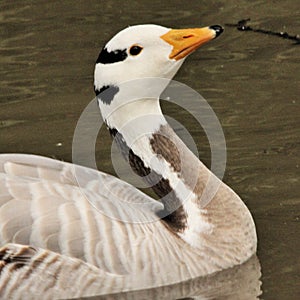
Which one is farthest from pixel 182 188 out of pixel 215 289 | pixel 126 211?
pixel 215 289

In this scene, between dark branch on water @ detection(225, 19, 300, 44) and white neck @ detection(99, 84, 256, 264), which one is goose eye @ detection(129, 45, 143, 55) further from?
dark branch on water @ detection(225, 19, 300, 44)

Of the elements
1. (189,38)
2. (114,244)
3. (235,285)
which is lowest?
(235,285)

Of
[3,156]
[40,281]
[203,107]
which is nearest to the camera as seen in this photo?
[40,281]

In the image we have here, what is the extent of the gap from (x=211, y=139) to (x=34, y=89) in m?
2.05

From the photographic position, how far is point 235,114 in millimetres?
10180

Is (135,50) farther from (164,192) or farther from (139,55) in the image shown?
(164,192)

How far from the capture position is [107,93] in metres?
7.65

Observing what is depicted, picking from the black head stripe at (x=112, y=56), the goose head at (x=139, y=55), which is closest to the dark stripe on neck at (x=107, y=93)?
the goose head at (x=139, y=55)

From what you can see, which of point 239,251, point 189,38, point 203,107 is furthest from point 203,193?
point 203,107

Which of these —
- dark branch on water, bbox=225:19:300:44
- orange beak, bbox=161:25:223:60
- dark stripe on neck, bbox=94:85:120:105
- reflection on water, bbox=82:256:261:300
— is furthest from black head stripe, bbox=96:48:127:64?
dark branch on water, bbox=225:19:300:44

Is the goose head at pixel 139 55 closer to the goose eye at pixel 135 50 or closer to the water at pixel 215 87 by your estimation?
the goose eye at pixel 135 50

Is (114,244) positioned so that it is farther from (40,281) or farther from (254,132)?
(254,132)

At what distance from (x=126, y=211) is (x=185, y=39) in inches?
46.1

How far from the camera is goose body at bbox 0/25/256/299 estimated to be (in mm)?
7363
